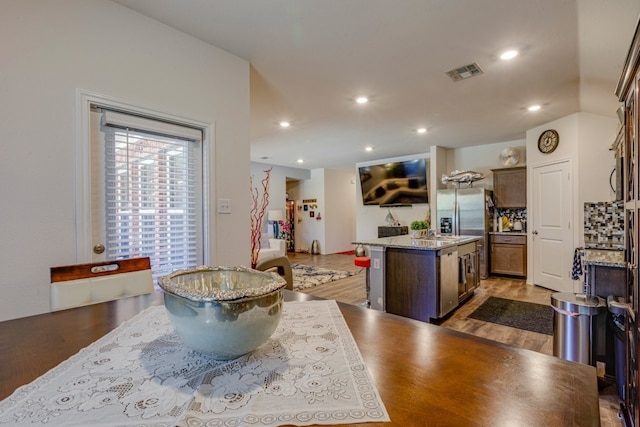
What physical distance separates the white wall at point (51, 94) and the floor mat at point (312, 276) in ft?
10.8

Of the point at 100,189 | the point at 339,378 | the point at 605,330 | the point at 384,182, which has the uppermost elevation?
the point at 384,182

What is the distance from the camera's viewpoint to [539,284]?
4.62m

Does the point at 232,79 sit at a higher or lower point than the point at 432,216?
higher

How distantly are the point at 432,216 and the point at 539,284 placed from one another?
7.28ft

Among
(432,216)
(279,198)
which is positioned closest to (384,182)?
(432,216)

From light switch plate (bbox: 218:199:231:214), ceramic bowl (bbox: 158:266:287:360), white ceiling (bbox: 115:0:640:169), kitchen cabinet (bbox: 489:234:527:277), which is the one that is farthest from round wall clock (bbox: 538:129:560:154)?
ceramic bowl (bbox: 158:266:287:360)

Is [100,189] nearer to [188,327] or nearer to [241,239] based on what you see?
[241,239]

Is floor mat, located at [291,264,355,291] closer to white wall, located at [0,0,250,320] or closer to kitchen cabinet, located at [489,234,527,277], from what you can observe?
kitchen cabinet, located at [489,234,527,277]

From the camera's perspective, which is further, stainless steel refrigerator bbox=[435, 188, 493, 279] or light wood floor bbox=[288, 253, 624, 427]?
stainless steel refrigerator bbox=[435, 188, 493, 279]

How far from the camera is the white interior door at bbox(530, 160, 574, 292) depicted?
4117 millimetres

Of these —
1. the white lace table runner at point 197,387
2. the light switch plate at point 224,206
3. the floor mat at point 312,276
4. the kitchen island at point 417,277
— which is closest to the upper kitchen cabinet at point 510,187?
the kitchen island at point 417,277

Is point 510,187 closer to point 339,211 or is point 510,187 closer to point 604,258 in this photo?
point 604,258

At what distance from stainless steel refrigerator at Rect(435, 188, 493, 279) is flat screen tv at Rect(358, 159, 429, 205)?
101 centimetres

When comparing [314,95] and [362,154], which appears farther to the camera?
[362,154]
